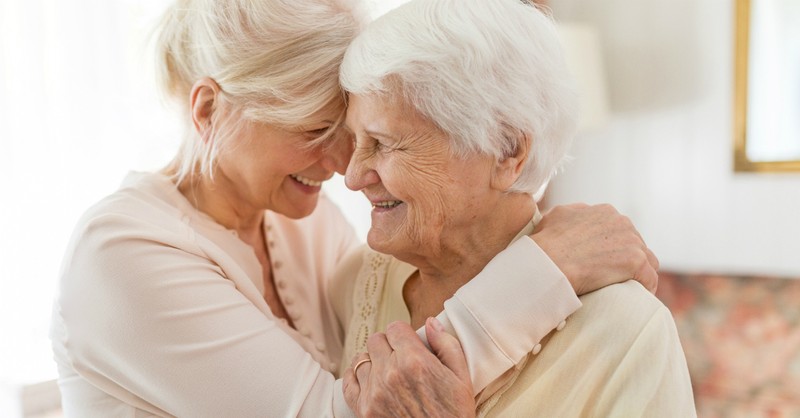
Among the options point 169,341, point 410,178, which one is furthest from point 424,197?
point 169,341

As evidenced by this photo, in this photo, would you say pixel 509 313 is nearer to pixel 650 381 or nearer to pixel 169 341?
pixel 650 381

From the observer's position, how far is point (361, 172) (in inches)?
53.5

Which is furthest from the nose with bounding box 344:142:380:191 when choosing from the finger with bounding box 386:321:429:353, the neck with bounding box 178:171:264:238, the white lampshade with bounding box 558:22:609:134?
the white lampshade with bounding box 558:22:609:134

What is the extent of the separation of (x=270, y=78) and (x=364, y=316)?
0.52 m

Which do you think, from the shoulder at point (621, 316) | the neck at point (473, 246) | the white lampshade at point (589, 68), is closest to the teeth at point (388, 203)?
the neck at point (473, 246)

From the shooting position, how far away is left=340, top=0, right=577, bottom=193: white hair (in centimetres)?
124

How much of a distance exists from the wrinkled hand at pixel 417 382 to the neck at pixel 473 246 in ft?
0.70

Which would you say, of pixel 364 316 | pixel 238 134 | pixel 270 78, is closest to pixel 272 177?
pixel 238 134

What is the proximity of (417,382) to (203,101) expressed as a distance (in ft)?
2.35

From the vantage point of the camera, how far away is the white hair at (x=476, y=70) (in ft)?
4.05

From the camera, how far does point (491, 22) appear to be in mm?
1246

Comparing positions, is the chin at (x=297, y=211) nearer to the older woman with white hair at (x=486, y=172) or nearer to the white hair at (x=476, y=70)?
the older woman with white hair at (x=486, y=172)

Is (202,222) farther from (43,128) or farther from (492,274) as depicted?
(43,128)

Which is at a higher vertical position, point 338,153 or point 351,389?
point 338,153
